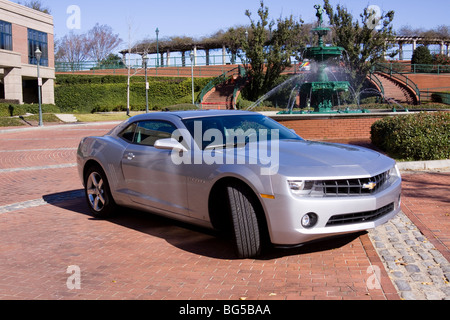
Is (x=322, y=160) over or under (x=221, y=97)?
under

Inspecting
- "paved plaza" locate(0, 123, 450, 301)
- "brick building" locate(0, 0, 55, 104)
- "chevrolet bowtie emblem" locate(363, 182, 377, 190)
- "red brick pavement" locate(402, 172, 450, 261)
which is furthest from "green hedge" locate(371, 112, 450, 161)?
"brick building" locate(0, 0, 55, 104)

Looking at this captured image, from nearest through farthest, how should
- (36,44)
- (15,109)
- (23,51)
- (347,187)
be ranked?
(347,187) < (15,109) < (23,51) < (36,44)

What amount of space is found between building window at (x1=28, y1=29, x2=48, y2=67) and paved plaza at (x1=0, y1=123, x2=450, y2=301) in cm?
4277

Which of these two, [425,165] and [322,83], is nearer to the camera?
[425,165]

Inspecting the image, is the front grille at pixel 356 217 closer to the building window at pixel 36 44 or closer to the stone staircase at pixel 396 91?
the stone staircase at pixel 396 91

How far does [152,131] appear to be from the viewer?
6.18 m

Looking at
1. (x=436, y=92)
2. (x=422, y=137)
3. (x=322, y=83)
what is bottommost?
(x=422, y=137)

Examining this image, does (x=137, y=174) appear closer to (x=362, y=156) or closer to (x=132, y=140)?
(x=132, y=140)

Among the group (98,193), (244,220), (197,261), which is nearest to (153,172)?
(197,261)

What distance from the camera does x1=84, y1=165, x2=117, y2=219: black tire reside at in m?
6.67

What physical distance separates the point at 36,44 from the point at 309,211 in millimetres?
47865

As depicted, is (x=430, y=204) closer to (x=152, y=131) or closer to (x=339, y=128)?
(x=152, y=131)
